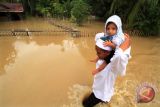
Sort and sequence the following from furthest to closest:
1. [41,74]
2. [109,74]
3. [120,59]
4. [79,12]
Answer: [79,12], [41,74], [109,74], [120,59]

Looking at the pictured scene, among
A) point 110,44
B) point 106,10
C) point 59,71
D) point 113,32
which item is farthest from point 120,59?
point 106,10

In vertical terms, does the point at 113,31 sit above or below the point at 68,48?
above

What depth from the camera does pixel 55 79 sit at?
4.63 m

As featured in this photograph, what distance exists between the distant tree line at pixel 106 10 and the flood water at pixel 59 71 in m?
0.40

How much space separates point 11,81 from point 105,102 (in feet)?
5.09

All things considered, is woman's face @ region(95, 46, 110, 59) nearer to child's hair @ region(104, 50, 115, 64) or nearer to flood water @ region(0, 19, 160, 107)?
child's hair @ region(104, 50, 115, 64)

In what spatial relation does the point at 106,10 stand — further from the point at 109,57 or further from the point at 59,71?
the point at 109,57

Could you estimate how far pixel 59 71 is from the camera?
4.91m

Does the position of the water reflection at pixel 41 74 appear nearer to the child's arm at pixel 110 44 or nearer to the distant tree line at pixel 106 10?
the child's arm at pixel 110 44

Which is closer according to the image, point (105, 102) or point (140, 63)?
point (105, 102)

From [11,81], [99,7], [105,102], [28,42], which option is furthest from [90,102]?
[99,7]

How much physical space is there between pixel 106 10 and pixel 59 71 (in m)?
3.53

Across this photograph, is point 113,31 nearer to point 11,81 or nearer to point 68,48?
point 11,81

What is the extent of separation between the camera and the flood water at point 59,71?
13.4 feet
